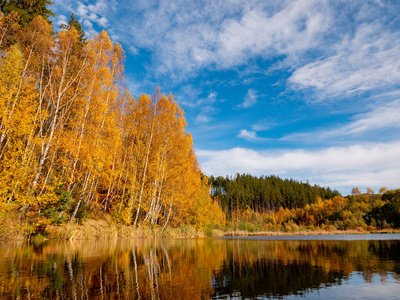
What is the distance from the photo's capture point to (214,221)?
146ft

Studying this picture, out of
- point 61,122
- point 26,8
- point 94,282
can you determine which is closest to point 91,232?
point 61,122

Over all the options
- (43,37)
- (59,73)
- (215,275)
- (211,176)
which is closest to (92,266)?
(215,275)

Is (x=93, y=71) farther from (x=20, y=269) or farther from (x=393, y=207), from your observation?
(x=393, y=207)

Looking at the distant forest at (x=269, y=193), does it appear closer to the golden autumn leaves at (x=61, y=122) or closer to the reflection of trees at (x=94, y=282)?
the golden autumn leaves at (x=61, y=122)

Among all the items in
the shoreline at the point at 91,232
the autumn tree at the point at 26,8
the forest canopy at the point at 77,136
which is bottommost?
the shoreline at the point at 91,232

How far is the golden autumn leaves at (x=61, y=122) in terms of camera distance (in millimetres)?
13633

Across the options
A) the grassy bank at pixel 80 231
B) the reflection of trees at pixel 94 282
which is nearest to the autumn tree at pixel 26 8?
the grassy bank at pixel 80 231

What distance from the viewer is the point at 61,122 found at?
17406mm

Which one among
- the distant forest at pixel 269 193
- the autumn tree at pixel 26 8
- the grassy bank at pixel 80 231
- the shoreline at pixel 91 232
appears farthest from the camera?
the distant forest at pixel 269 193

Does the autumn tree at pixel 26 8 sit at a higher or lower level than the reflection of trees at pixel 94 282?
higher

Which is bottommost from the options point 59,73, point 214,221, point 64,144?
point 214,221

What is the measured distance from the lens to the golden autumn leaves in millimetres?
13633

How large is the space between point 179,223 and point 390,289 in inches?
1175

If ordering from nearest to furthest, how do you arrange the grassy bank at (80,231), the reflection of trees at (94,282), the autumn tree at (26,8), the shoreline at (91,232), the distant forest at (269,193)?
1. the reflection of trees at (94,282)
2. the grassy bank at (80,231)
3. the shoreline at (91,232)
4. the autumn tree at (26,8)
5. the distant forest at (269,193)
